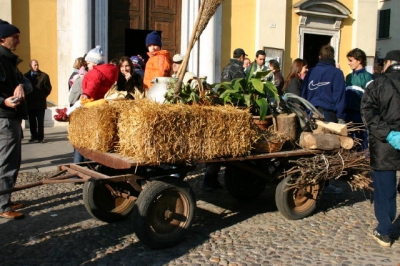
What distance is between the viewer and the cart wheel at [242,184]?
5.57 metres

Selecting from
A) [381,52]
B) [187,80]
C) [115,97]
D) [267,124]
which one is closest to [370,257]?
[267,124]

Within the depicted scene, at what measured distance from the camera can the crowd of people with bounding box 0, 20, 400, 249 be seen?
4.08 meters

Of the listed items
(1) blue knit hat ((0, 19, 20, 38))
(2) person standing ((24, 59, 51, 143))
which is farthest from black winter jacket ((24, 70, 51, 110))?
(1) blue knit hat ((0, 19, 20, 38))

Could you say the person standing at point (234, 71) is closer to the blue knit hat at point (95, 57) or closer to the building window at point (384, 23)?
the blue knit hat at point (95, 57)

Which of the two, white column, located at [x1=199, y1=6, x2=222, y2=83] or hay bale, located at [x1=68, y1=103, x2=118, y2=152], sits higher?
white column, located at [x1=199, y1=6, x2=222, y2=83]

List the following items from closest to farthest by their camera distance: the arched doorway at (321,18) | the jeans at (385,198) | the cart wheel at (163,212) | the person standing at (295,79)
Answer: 1. the cart wheel at (163,212)
2. the jeans at (385,198)
3. the person standing at (295,79)
4. the arched doorway at (321,18)

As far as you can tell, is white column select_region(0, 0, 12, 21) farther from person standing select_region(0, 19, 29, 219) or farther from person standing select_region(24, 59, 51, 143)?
person standing select_region(0, 19, 29, 219)

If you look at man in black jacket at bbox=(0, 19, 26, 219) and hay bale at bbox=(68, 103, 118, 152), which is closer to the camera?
hay bale at bbox=(68, 103, 118, 152)

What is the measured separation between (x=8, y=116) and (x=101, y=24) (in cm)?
830

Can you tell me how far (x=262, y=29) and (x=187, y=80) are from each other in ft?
34.4

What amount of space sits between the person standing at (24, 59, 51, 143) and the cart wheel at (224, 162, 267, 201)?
563cm

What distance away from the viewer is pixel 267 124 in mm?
4723

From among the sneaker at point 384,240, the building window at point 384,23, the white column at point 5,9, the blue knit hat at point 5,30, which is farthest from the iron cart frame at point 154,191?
the building window at point 384,23

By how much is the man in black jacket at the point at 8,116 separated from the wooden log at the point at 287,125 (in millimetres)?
2677
